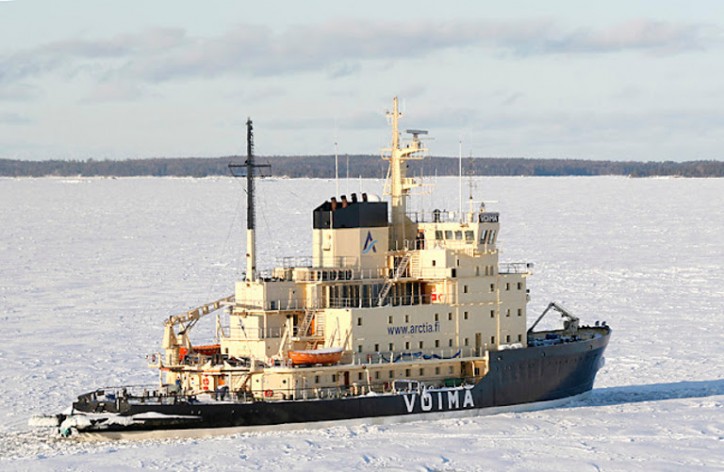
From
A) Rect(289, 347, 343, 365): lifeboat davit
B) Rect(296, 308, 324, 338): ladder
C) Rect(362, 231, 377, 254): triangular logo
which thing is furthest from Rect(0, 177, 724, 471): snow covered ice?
Rect(362, 231, 377, 254): triangular logo

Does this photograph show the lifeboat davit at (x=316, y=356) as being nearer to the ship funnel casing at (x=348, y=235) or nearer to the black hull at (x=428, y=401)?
the black hull at (x=428, y=401)

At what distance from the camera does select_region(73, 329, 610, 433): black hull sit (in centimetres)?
2486

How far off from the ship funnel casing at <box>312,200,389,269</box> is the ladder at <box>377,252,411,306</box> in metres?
0.52

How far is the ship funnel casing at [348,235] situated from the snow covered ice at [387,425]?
3.95 m

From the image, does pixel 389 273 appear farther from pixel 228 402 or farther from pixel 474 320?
pixel 228 402

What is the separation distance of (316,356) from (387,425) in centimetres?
203

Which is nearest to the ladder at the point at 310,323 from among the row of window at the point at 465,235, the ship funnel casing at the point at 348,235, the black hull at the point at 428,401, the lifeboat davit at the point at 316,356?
the lifeboat davit at the point at 316,356

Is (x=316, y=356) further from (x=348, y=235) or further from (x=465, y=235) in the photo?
(x=465, y=235)

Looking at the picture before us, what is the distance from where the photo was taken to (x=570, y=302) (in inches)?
1607

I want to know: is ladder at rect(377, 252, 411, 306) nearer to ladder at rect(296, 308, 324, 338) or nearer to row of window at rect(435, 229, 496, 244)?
row of window at rect(435, 229, 496, 244)

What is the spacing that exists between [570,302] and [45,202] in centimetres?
8033

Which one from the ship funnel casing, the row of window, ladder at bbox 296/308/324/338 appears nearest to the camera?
ladder at bbox 296/308/324/338

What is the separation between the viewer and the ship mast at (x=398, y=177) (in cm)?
2894

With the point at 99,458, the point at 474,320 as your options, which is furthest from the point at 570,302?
the point at 99,458
